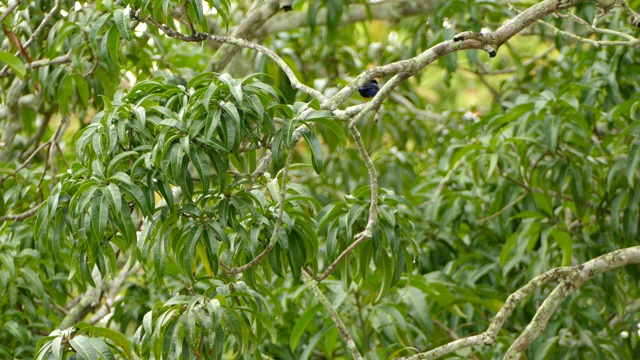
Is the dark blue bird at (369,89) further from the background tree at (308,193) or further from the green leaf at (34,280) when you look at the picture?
the green leaf at (34,280)

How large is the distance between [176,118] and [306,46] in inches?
97.2

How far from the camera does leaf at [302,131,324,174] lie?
207 centimetres

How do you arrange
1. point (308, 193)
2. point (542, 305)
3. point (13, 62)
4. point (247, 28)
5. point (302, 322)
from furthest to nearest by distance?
point (247, 28) < point (302, 322) < point (13, 62) < point (308, 193) < point (542, 305)

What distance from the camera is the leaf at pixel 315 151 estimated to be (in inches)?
81.7

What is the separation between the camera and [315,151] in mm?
2084

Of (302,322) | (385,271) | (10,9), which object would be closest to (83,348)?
(385,271)

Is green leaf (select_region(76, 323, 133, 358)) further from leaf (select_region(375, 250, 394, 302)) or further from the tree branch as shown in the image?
leaf (select_region(375, 250, 394, 302))

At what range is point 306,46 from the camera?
447cm

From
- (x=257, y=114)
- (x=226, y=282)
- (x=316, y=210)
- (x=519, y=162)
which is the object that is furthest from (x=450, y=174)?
(x=257, y=114)

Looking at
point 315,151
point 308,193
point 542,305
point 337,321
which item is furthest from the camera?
point 308,193

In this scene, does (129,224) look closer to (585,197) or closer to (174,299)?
(174,299)

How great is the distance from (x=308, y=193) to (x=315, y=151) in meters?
0.46

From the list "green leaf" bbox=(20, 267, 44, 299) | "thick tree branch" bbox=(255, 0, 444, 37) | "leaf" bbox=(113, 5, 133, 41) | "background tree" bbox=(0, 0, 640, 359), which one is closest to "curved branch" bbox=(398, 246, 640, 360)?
"background tree" bbox=(0, 0, 640, 359)

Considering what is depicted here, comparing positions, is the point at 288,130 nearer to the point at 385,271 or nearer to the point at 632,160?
the point at 385,271
